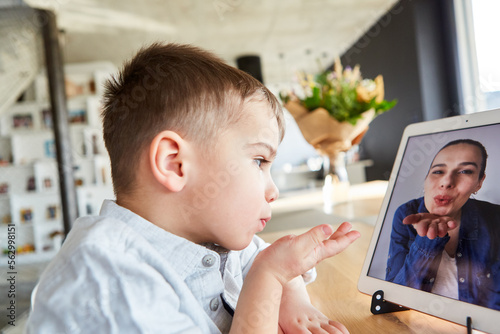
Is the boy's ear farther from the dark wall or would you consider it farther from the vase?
the dark wall

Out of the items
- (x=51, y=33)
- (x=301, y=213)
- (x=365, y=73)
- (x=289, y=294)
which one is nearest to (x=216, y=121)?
(x=289, y=294)

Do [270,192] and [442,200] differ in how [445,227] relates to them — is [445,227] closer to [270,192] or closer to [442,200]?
[442,200]

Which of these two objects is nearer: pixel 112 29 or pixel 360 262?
pixel 360 262

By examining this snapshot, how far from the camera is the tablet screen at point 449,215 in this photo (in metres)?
0.46

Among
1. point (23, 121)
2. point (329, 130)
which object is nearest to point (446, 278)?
point (329, 130)

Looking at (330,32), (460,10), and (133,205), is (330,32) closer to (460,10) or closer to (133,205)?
(460,10)

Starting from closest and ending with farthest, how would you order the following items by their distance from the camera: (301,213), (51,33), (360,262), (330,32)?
(360,262), (301,213), (51,33), (330,32)

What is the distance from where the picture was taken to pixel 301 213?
66.7 inches

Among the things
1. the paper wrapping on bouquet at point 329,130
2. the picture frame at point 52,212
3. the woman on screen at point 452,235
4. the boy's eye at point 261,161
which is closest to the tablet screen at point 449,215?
the woman on screen at point 452,235

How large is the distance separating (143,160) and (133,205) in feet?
0.22

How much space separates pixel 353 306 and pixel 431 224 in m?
0.19

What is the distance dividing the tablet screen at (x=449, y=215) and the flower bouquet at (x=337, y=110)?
1.13 metres

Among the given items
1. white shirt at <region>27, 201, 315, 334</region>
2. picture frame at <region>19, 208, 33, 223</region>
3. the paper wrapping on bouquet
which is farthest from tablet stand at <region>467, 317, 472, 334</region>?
picture frame at <region>19, 208, 33, 223</region>

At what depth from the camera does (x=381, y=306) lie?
57 centimetres
